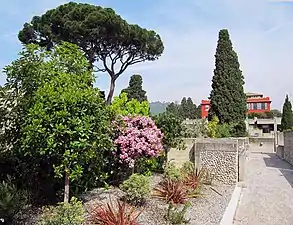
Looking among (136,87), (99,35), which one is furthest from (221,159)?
(136,87)

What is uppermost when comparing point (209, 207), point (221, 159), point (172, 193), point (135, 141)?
point (135, 141)

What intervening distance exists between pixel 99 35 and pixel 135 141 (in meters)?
13.5

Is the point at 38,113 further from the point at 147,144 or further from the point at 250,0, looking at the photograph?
the point at 250,0

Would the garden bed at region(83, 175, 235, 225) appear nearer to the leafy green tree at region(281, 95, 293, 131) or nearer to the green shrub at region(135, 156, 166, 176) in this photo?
the green shrub at region(135, 156, 166, 176)

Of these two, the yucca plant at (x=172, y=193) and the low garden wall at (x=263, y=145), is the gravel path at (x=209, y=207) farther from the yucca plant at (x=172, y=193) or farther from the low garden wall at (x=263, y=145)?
the low garden wall at (x=263, y=145)

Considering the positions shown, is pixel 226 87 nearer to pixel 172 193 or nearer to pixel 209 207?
pixel 209 207

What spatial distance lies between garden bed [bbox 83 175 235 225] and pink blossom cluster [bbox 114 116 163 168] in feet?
3.05

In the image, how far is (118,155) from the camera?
8.95 metres

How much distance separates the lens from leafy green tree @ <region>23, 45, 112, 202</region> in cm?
545

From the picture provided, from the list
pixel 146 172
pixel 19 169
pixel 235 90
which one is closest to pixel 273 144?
pixel 235 90

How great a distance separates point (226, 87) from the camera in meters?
27.4

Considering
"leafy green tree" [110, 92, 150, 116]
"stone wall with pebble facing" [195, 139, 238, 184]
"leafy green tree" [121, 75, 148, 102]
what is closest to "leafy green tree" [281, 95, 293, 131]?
"leafy green tree" [121, 75, 148, 102]

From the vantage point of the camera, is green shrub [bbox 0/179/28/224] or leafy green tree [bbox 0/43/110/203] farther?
leafy green tree [bbox 0/43/110/203]

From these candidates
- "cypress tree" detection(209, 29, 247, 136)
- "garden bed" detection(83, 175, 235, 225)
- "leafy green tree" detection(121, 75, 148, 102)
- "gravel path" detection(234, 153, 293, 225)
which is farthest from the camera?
"leafy green tree" detection(121, 75, 148, 102)
